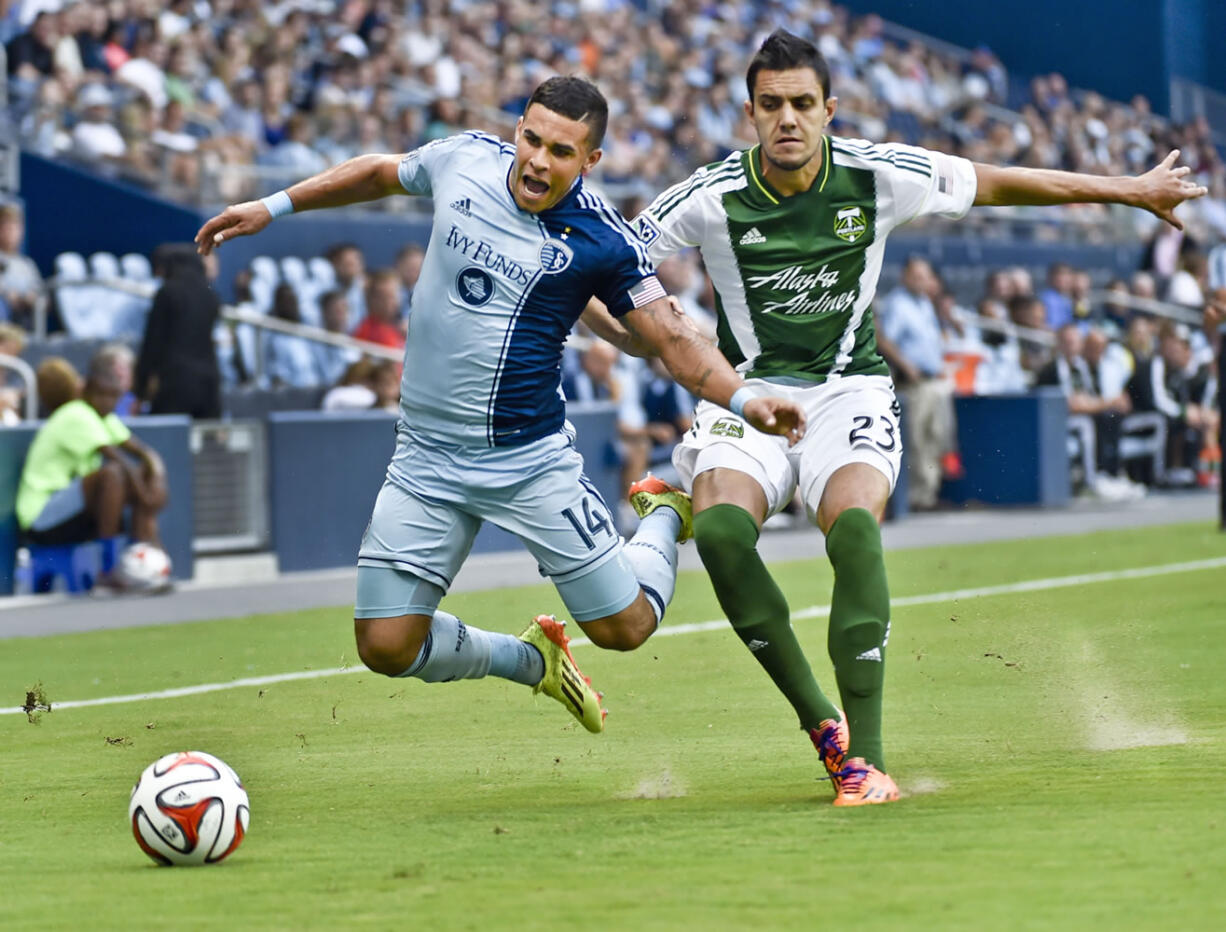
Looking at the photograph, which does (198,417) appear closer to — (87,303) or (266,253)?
(87,303)

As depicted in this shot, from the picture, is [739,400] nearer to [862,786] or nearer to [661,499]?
[862,786]

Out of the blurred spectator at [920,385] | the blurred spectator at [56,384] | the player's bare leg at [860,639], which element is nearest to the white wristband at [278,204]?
the player's bare leg at [860,639]

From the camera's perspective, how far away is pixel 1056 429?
1955 centimetres

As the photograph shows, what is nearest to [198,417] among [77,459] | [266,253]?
[77,459]

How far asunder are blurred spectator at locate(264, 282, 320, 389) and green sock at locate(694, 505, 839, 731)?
10.6 meters

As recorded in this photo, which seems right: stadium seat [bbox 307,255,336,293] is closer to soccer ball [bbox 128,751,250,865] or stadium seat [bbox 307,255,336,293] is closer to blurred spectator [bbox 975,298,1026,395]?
blurred spectator [bbox 975,298,1026,395]

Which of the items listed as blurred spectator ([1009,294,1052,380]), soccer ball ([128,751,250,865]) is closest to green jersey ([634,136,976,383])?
soccer ball ([128,751,250,865])

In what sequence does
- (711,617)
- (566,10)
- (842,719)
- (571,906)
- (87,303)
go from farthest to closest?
(566,10), (87,303), (711,617), (842,719), (571,906)

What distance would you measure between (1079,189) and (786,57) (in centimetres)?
107

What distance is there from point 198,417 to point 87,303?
2301 mm

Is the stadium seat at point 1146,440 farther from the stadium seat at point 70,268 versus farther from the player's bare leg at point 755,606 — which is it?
the player's bare leg at point 755,606

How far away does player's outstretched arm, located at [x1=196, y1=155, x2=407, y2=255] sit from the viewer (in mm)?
6438

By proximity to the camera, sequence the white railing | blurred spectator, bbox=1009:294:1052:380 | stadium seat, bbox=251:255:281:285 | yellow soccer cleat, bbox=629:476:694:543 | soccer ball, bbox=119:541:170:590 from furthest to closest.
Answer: blurred spectator, bbox=1009:294:1052:380 < stadium seat, bbox=251:255:281:285 < the white railing < soccer ball, bbox=119:541:170:590 < yellow soccer cleat, bbox=629:476:694:543

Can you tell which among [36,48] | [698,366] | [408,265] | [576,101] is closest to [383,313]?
[408,265]
